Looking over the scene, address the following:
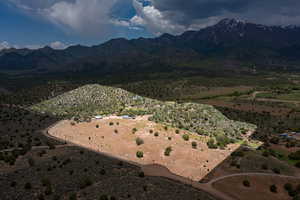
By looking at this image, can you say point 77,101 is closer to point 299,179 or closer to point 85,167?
point 85,167

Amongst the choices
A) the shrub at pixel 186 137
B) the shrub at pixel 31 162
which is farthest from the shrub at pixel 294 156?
the shrub at pixel 31 162

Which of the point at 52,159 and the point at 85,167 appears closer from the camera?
the point at 85,167

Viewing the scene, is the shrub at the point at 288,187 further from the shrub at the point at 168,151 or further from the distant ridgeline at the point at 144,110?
the distant ridgeline at the point at 144,110

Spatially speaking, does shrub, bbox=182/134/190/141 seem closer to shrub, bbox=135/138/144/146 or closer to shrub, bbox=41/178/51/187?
shrub, bbox=135/138/144/146

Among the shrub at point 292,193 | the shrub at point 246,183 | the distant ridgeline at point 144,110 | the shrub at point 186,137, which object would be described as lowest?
the shrub at point 292,193

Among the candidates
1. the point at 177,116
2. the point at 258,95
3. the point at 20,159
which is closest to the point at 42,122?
the point at 20,159

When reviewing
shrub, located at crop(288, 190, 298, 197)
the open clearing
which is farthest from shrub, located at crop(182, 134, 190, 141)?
shrub, located at crop(288, 190, 298, 197)
